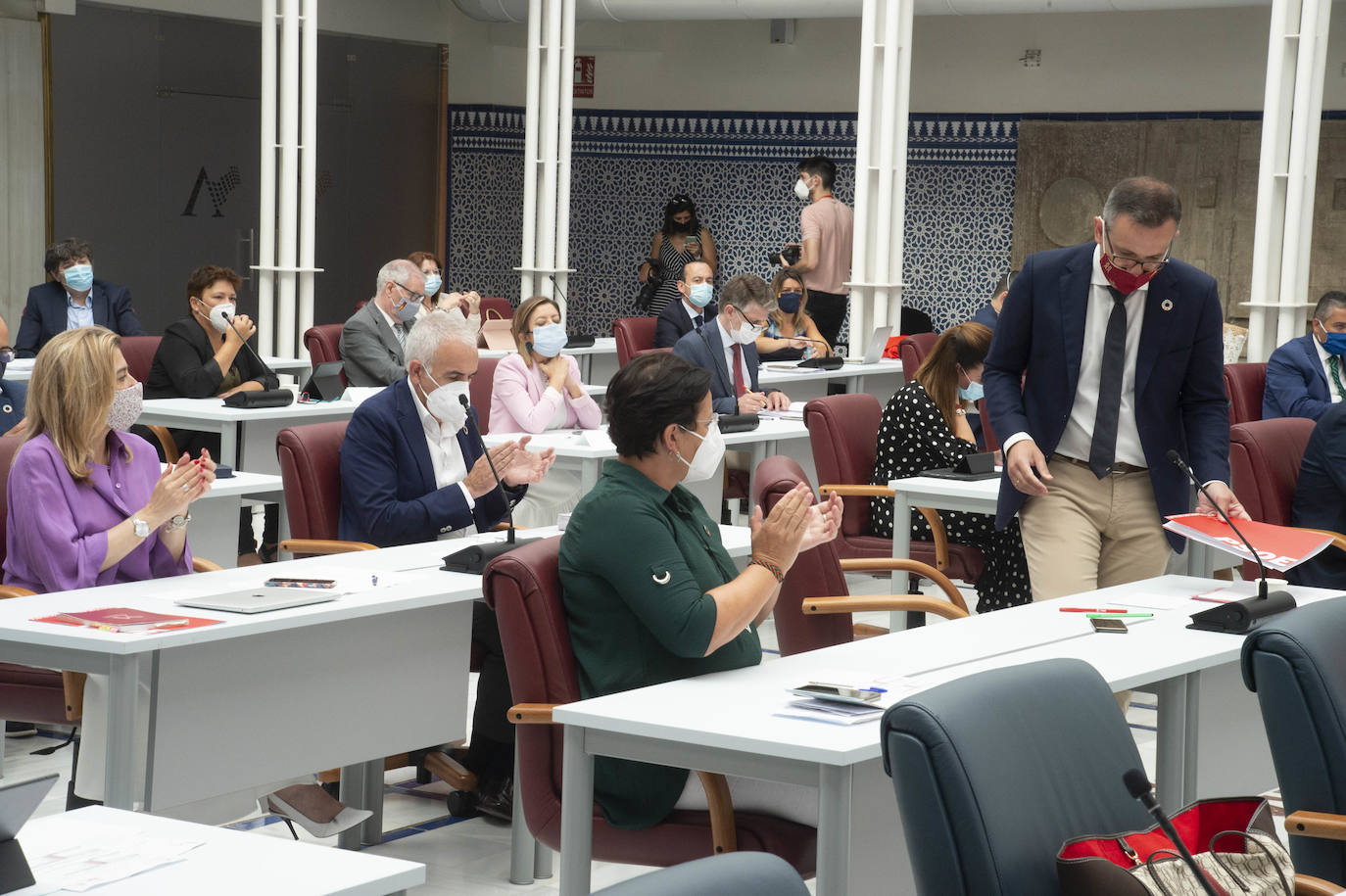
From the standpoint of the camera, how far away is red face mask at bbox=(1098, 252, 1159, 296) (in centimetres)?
378

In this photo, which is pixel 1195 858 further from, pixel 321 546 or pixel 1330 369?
pixel 1330 369

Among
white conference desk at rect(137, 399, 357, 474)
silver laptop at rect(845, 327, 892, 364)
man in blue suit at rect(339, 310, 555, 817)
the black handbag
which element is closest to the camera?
man in blue suit at rect(339, 310, 555, 817)

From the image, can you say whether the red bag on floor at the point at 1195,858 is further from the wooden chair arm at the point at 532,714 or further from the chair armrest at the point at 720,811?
the wooden chair arm at the point at 532,714

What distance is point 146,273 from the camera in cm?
1213

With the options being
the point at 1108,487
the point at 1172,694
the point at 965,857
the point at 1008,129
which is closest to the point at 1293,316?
the point at 1008,129

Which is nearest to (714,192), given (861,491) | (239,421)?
(239,421)

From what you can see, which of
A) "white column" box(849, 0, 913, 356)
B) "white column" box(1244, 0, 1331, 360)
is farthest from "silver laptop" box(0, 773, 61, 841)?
"white column" box(849, 0, 913, 356)

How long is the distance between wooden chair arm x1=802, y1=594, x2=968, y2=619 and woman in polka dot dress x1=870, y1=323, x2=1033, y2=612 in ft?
3.90

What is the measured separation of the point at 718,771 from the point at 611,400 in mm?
816

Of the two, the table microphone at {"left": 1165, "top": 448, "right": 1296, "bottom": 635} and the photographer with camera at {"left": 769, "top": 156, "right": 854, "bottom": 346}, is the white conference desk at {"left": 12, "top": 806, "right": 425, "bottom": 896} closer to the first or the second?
the table microphone at {"left": 1165, "top": 448, "right": 1296, "bottom": 635}

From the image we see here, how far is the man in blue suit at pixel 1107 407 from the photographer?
3.85 metres

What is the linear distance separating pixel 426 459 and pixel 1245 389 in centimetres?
433

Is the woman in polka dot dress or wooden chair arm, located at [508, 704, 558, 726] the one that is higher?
the woman in polka dot dress

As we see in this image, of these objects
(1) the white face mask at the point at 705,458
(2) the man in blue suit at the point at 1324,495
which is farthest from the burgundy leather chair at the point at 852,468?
(1) the white face mask at the point at 705,458
